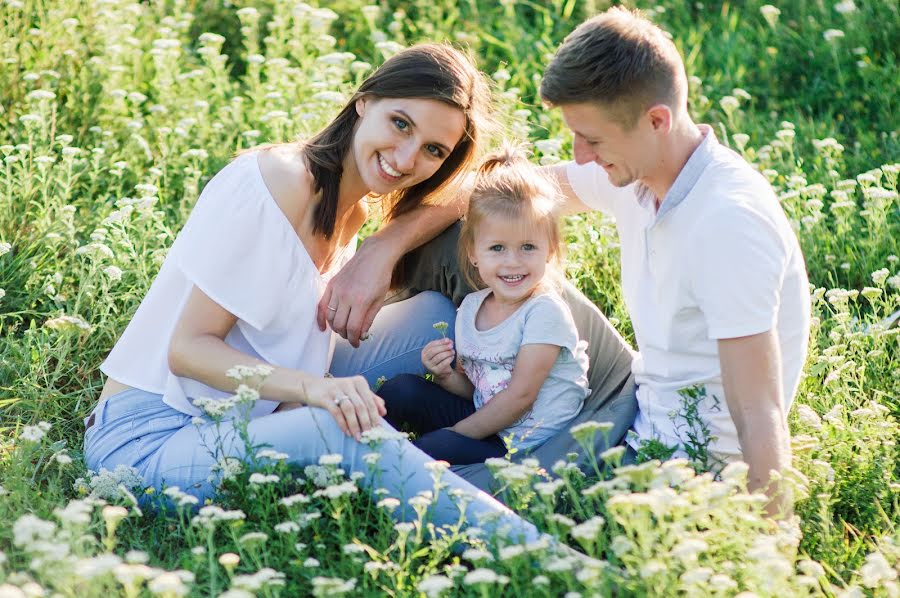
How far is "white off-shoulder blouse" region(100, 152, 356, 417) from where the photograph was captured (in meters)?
3.19

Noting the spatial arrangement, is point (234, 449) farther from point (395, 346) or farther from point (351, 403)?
point (395, 346)

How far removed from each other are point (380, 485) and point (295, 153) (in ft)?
3.61

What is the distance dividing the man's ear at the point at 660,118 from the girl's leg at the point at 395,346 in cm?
122

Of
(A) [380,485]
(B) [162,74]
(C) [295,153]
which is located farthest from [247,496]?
(B) [162,74]

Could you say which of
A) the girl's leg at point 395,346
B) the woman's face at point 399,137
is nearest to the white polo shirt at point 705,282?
the woman's face at point 399,137

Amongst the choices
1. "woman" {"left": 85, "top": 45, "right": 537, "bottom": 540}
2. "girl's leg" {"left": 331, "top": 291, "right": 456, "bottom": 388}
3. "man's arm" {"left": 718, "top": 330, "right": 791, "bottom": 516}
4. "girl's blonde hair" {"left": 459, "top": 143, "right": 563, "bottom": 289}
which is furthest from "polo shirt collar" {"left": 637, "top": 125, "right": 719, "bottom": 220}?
"girl's leg" {"left": 331, "top": 291, "right": 456, "bottom": 388}

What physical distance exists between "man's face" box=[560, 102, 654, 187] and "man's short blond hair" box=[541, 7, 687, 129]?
0.08 ft

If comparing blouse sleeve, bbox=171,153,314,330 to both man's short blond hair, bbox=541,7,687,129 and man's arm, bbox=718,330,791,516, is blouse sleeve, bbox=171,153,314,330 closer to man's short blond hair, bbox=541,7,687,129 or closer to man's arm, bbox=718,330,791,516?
man's short blond hair, bbox=541,7,687,129

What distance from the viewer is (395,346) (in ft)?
12.5

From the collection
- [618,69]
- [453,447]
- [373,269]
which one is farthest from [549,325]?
[618,69]

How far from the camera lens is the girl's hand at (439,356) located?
3549 mm

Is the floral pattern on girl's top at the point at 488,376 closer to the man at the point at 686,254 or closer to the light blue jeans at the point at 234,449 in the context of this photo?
the man at the point at 686,254

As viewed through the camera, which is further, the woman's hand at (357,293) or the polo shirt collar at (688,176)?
the woman's hand at (357,293)

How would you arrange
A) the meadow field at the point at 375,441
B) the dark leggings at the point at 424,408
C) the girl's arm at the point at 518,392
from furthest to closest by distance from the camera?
the dark leggings at the point at 424,408 < the girl's arm at the point at 518,392 < the meadow field at the point at 375,441
